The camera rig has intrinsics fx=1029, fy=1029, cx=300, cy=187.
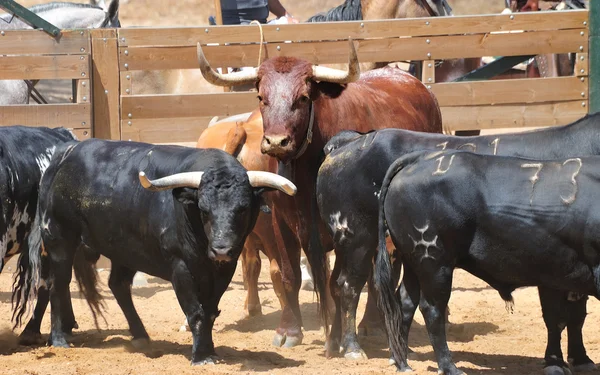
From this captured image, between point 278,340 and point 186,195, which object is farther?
point 278,340

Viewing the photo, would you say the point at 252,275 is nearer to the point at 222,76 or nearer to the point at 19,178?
the point at 222,76

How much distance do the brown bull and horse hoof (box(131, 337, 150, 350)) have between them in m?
0.99

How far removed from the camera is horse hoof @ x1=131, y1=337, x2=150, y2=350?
719cm

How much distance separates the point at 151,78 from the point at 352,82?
7.17 m

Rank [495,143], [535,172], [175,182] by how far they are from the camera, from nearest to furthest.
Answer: [535,172] < [175,182] < [495,143]

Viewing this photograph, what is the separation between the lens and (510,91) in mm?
10102

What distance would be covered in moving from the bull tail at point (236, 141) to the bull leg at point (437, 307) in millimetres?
2584

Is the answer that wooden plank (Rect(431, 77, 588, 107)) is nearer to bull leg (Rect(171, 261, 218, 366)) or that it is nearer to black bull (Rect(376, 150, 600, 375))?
black bull (Rect(376, 150, 600, 375))

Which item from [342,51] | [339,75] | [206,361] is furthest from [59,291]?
[342,51]

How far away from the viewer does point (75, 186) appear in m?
7.07

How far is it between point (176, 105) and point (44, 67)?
1293 mm

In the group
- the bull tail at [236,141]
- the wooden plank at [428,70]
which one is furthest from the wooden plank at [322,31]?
the bull tail at [236,141]

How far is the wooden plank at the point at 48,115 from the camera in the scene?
977 centimetres

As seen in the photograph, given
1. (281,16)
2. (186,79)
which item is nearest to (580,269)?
(281,16)
